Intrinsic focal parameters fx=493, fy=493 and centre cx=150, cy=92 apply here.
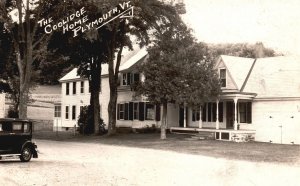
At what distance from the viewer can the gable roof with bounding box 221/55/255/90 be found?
33.9 meters

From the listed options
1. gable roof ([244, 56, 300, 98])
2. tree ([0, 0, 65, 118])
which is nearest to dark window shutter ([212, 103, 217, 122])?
gable roof ([244, 56, 300, 98])

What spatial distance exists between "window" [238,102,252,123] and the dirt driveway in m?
13.9

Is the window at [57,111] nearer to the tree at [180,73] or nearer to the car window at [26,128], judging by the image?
the tree at [180,73]

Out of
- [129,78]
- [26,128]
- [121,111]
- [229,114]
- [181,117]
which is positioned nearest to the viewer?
[26,128]

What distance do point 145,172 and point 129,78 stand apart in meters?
29.3

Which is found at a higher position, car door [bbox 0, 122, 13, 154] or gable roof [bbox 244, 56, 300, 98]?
gable roof [bbox 244, 56, 300, 98]

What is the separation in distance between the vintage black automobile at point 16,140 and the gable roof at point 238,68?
17.5 metres

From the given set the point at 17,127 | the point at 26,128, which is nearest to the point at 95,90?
the point at 26,128

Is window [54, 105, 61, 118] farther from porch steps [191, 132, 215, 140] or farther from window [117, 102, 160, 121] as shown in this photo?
porch steps [191, 132, 215, 140]

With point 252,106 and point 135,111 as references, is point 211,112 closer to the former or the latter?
point 252,106

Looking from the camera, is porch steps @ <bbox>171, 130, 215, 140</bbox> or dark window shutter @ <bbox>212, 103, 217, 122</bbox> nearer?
porch steps @ <bbox>171, 130, 215, 140</bbox>

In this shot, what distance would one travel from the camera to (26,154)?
765 inches

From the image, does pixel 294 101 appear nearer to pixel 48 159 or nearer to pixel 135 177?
pixel 48 159

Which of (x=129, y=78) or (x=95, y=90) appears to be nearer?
(x=95, y=90)
